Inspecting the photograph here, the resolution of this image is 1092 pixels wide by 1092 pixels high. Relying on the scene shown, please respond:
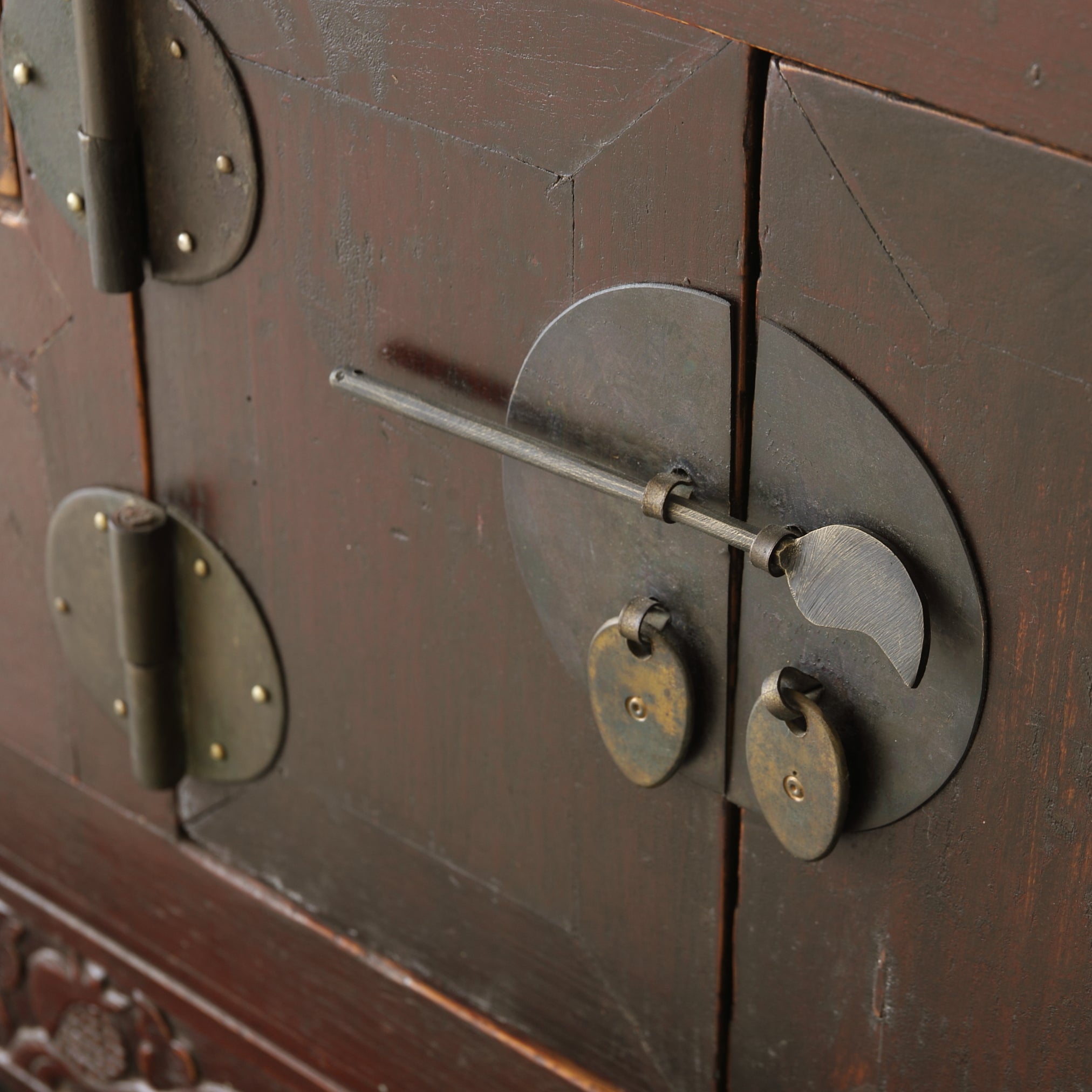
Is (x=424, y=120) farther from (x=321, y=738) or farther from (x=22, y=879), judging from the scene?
(x=22, y=879)

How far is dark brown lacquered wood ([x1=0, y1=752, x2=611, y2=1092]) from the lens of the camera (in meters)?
1.13

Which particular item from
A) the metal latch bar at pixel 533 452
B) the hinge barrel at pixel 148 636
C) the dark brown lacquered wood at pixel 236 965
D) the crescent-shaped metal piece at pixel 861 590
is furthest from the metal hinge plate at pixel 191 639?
the crescent-shaped metal piece at pixel 861 590

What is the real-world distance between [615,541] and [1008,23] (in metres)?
0.34

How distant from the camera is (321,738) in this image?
1.11 metres

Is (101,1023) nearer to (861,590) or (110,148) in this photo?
(110,148)

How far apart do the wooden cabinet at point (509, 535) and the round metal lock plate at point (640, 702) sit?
0.08ft

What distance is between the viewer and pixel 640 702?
87cm

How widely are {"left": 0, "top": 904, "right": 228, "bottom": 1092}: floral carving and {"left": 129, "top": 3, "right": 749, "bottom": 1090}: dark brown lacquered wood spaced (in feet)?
0.90

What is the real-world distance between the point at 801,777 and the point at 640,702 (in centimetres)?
11

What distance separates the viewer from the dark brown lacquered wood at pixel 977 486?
0.67m

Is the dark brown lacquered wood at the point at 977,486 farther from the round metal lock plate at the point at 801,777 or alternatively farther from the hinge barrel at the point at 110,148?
the hinge barrel at the point at 110,148

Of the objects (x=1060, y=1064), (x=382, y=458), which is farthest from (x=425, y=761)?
(x=1060, y=1064)

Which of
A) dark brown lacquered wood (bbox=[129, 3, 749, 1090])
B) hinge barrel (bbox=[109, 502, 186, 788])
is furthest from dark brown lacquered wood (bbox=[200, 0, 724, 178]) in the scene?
hinge barrel (bbox=[109, 502, 186, 788])

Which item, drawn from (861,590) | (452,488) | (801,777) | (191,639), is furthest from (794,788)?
(191,639)
